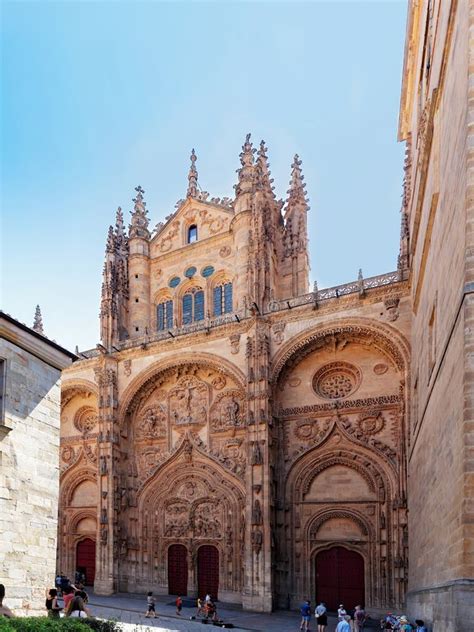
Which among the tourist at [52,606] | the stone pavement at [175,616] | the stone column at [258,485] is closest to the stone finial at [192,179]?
the stone column at [258,485]

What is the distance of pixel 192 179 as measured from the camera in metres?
30.6

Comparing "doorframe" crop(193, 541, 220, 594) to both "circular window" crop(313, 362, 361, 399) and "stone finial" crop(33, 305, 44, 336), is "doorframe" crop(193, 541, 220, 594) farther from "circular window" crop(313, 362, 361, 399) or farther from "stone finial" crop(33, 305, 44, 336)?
"stone finial" crop(33, 305, 44, 336)

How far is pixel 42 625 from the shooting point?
7.41 m

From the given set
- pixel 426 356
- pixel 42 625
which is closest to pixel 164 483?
pixel 426 356

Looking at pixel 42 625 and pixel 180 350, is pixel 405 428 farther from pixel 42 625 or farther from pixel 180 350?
pixel 42 625

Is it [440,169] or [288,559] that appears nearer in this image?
[440,169]

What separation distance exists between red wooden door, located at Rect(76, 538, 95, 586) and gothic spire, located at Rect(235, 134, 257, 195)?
18272 mm

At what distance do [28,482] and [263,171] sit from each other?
19.1 meters

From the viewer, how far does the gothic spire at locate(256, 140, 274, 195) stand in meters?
25.8

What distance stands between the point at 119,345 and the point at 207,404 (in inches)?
223

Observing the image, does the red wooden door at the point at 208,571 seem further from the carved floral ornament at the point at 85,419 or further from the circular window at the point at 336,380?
the carved floral ornament at the point at 85,419

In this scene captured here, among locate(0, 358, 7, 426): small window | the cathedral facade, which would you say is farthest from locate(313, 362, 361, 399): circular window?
locate(0, 358, 7, 426): small window

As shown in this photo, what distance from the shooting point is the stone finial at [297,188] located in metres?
27.0

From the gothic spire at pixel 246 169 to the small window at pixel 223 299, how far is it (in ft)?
15.1
